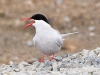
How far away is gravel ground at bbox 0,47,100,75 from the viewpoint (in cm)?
623

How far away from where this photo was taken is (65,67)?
661 cm

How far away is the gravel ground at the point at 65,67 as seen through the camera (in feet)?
20.5

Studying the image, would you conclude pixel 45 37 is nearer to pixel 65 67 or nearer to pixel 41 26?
pixel 41 26

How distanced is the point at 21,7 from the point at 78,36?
262cm

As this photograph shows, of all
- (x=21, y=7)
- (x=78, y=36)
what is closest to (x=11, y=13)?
(x=21, y=7)

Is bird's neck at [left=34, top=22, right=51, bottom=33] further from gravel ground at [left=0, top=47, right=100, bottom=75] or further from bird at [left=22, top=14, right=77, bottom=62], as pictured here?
gravel ground at [left=0, top=47, right=100, bottom=75]

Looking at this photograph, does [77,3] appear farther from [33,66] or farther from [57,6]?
[33,66]

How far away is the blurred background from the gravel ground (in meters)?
5.00

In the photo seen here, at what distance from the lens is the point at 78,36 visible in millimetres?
13609

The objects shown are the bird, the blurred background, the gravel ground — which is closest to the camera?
the gravel ground

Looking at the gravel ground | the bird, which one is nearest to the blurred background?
the gravel ground

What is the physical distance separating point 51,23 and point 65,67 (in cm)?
758

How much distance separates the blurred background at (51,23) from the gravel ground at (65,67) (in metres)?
5.00

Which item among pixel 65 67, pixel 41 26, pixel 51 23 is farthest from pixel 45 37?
pixel 51 23
